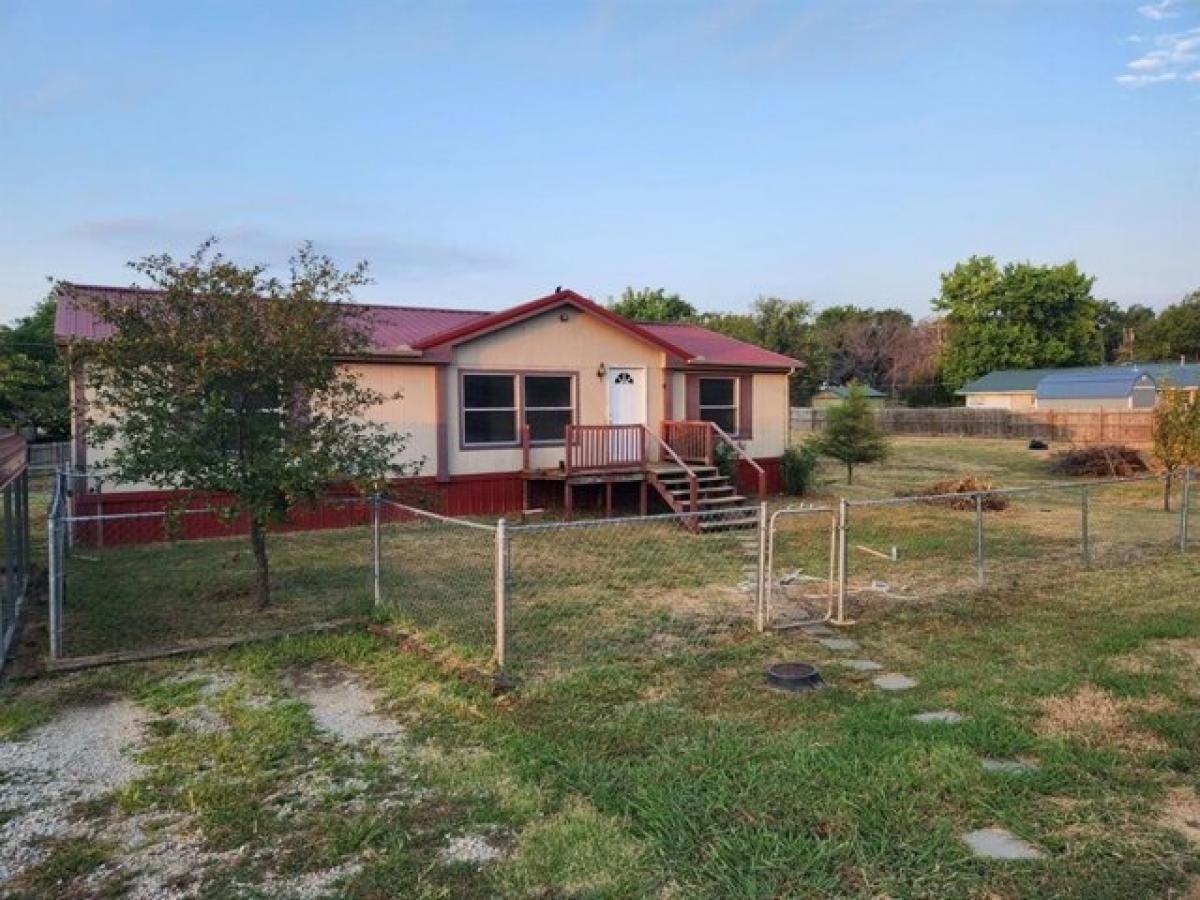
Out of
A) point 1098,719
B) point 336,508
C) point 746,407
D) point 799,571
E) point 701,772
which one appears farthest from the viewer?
point 746,407

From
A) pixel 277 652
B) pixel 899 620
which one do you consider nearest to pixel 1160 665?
pixel 899 620

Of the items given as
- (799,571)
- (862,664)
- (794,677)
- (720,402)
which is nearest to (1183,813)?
(794,677)

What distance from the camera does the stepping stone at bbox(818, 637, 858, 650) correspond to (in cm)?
613

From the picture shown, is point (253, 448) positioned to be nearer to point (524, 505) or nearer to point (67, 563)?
point (67, 563)

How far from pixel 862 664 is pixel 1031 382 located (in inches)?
1772

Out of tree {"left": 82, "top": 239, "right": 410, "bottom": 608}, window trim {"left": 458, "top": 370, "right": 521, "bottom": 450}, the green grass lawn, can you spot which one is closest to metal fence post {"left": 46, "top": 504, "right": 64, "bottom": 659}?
the green grass lawn

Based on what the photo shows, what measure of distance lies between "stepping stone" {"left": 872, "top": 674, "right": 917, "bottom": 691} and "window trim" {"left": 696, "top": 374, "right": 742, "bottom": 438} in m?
11.3

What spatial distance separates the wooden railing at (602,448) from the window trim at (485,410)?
1.13 meters

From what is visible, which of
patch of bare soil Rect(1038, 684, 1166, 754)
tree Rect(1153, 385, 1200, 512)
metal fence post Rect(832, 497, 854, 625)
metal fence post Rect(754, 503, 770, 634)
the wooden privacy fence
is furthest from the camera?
the wooden privacy fence

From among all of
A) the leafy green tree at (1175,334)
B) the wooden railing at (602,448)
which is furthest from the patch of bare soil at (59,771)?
the leafy green tree at (1175,334)

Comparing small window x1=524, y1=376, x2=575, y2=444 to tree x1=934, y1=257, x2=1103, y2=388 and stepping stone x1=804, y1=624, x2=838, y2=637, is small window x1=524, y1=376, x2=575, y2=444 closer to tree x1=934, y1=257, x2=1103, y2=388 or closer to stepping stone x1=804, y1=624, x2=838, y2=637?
stepping stone x1=804, y1=624, x2=838, y2=637

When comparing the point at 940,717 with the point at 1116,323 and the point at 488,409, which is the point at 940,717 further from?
the point at 1116,323

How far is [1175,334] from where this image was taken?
59.4 meters

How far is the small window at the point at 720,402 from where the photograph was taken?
16594 mm
